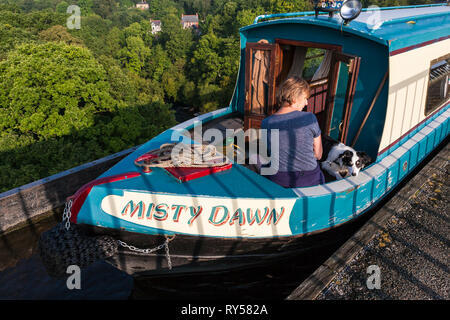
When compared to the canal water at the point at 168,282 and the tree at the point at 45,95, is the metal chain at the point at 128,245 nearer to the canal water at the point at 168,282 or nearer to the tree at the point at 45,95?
the canal water at the point at 168,282

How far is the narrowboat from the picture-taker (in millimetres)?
3826

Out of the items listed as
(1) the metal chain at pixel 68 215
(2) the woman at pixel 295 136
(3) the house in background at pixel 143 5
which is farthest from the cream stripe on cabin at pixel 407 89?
(3) the house in background at pixel 143 5

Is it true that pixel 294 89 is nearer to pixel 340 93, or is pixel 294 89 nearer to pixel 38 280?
pixel 340 93

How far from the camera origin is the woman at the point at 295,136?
3.49 m

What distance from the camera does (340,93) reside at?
5102 mm

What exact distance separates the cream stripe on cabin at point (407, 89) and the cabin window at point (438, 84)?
195mm

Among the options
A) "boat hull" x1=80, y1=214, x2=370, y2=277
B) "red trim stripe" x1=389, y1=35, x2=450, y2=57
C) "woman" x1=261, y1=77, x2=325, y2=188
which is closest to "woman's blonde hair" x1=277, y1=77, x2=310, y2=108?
"woman" x1=261, y1=77, x2=325, y2=188

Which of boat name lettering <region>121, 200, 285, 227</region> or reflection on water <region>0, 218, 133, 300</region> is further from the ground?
boat name lettering <region>121, 200, 285, 227</region>

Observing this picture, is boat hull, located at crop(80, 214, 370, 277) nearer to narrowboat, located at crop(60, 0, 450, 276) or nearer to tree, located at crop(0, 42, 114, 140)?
narrowboat, located at crop(60, 0, 450, 276)

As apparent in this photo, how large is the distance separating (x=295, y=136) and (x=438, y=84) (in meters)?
4.52

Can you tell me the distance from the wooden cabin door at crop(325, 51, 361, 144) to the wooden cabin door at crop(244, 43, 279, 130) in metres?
1.17

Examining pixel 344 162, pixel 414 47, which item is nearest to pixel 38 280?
pixel 344 162

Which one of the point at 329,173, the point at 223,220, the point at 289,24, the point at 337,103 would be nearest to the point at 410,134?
the point at 337,103

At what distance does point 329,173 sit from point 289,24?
8.85ft
